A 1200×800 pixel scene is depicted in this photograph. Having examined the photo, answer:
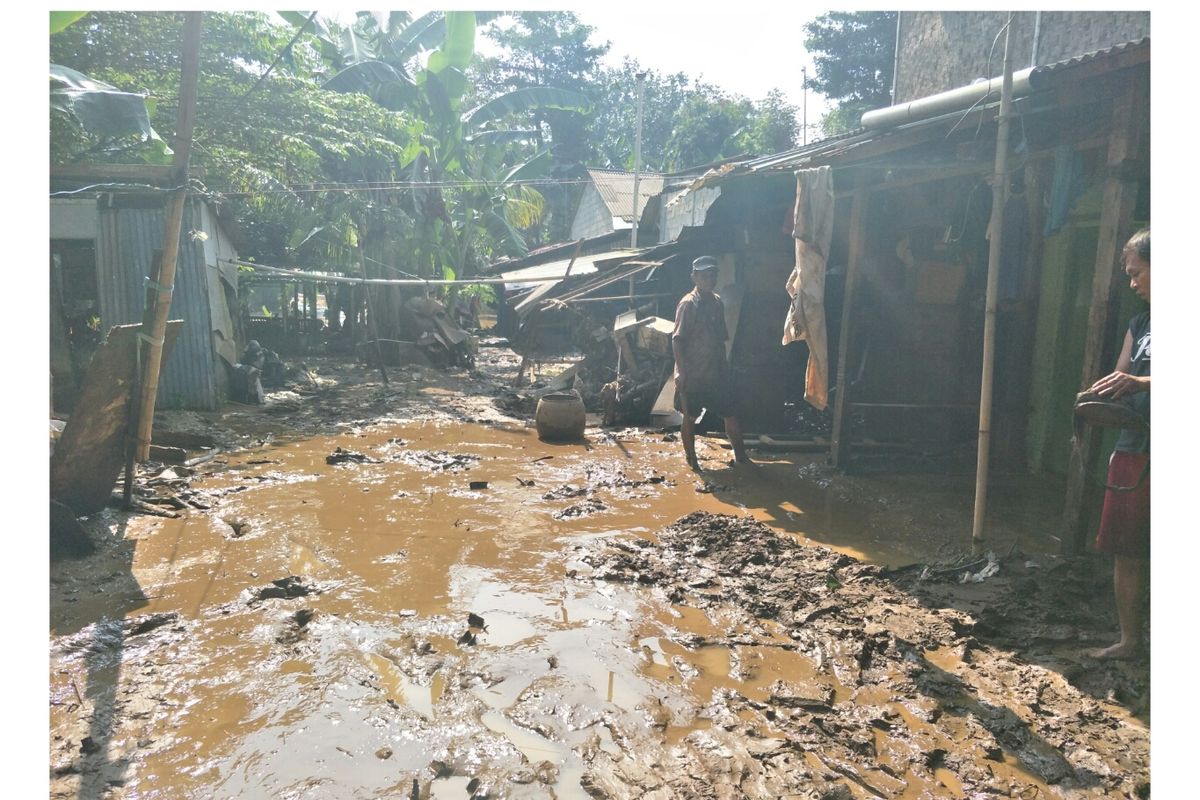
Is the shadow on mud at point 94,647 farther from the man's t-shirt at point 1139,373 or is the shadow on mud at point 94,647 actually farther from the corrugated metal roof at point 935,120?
the corrugated metal roof at point 935,120

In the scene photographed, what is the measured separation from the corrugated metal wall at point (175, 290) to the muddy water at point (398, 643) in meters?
4.48

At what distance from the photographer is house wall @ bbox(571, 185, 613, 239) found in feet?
80.6

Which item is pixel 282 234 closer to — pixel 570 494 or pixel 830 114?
pixel 570 494

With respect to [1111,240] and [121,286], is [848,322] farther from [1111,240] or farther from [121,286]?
[121,286]

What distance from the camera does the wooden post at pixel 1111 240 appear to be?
407cm

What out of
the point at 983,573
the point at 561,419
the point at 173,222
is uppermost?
the point at 173,222

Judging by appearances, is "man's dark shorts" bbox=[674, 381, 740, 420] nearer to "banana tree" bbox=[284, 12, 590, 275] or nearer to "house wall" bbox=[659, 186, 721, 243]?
"house wall" bbox=[659, 186, 721, 243]

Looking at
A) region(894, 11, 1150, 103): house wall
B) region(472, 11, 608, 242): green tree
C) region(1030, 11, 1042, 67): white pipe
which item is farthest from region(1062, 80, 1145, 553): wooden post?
region(472, 11, 608, 242): green tree

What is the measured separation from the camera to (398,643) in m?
3.68

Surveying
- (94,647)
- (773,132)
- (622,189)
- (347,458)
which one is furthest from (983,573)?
(773,132)

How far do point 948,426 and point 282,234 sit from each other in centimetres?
1962

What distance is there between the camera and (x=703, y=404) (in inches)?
293

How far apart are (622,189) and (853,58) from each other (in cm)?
1082

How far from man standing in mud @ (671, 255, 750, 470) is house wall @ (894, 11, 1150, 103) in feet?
10.3
